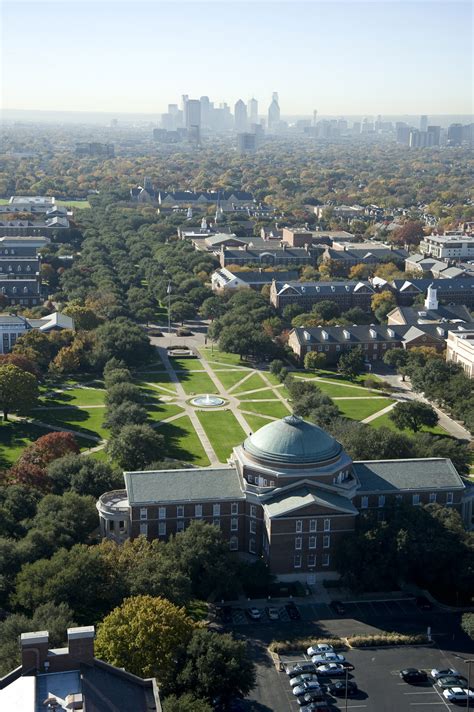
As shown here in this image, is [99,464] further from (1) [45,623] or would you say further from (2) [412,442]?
(2) [412,442]

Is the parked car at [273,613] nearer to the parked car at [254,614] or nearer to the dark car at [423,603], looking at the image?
the parked car at [254,614]

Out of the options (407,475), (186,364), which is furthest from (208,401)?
(407,475)

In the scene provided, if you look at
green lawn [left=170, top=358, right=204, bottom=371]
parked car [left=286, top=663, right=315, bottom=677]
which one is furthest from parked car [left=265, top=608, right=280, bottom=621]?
green lawn [left=170, top=358, right=204, bottom=371]

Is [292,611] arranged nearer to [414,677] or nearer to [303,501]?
[303,501]

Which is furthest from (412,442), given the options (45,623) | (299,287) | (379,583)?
(299,287)

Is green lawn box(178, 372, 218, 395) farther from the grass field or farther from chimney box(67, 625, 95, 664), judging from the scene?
chimney box(67, 625, 95, 664)
